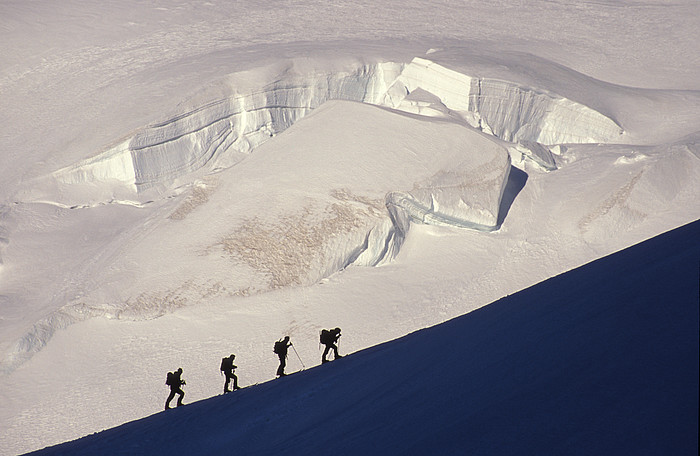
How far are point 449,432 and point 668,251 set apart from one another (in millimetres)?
2804

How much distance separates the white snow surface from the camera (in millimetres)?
12750

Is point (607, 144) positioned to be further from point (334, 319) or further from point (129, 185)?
point (129, 185)

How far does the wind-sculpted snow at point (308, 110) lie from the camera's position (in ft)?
59.4

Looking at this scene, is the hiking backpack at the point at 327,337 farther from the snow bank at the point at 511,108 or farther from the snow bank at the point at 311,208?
the snow bank at the point at 511,108

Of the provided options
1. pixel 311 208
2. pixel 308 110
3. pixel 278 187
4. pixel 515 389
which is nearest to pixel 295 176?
pixel 278 187

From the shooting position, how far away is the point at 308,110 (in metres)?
20.5

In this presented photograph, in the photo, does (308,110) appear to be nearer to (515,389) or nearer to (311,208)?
(311,208)

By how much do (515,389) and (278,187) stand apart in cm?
1053

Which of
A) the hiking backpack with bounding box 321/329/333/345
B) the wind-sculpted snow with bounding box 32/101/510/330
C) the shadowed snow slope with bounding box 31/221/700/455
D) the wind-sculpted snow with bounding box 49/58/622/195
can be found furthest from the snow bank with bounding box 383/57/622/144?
the shadowed snow slope with bounding box 31/221/700/455

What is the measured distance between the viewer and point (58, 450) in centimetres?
704

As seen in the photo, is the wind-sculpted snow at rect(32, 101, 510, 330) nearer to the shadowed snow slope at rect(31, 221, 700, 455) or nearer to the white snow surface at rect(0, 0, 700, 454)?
the white snow surface at rect(0, 0, 700, 454)

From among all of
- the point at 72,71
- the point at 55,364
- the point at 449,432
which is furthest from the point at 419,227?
the point at 72,71

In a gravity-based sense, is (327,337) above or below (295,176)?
below

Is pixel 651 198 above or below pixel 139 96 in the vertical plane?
below
